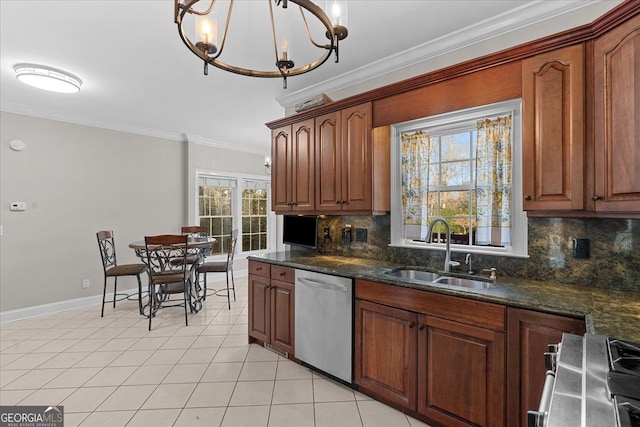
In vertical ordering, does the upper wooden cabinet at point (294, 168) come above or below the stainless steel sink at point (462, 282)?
above

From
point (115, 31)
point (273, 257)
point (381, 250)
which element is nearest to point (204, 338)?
point (273, 257)

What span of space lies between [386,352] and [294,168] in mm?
1933

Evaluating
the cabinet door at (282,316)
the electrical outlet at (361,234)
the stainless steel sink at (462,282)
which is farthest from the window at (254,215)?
the stainless steel sink at (462,282)

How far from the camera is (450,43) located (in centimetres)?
247

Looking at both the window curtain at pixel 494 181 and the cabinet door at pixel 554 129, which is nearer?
the cabinet door at pixel 554 129

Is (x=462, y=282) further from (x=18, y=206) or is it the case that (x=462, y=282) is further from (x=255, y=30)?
(x=18, y=206)

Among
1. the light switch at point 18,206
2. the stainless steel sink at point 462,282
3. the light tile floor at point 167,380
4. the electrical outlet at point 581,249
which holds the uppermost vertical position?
the light switch at point 18,206

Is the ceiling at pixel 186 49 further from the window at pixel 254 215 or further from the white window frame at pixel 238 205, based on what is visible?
the window at pixel 254 215

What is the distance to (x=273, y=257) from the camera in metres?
3.12

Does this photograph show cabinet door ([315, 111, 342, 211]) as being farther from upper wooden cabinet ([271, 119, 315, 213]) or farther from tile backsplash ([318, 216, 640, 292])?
tile backsplash ([318, 216, 640, 292])

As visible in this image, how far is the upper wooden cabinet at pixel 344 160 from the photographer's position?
2646 millimetres

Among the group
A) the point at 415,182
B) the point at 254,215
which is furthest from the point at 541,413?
the point at 254,215

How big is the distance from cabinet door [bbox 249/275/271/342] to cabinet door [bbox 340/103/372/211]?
1108mm

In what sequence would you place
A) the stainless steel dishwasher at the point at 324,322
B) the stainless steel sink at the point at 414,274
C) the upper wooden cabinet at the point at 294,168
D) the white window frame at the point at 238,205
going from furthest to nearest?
the white window frame at the point at 238,205, the upper wooden cabinet at the point at 294,168, the stainless steel sink at the point at 414,274, the stainless steel dishwasher at the point at 324,322
